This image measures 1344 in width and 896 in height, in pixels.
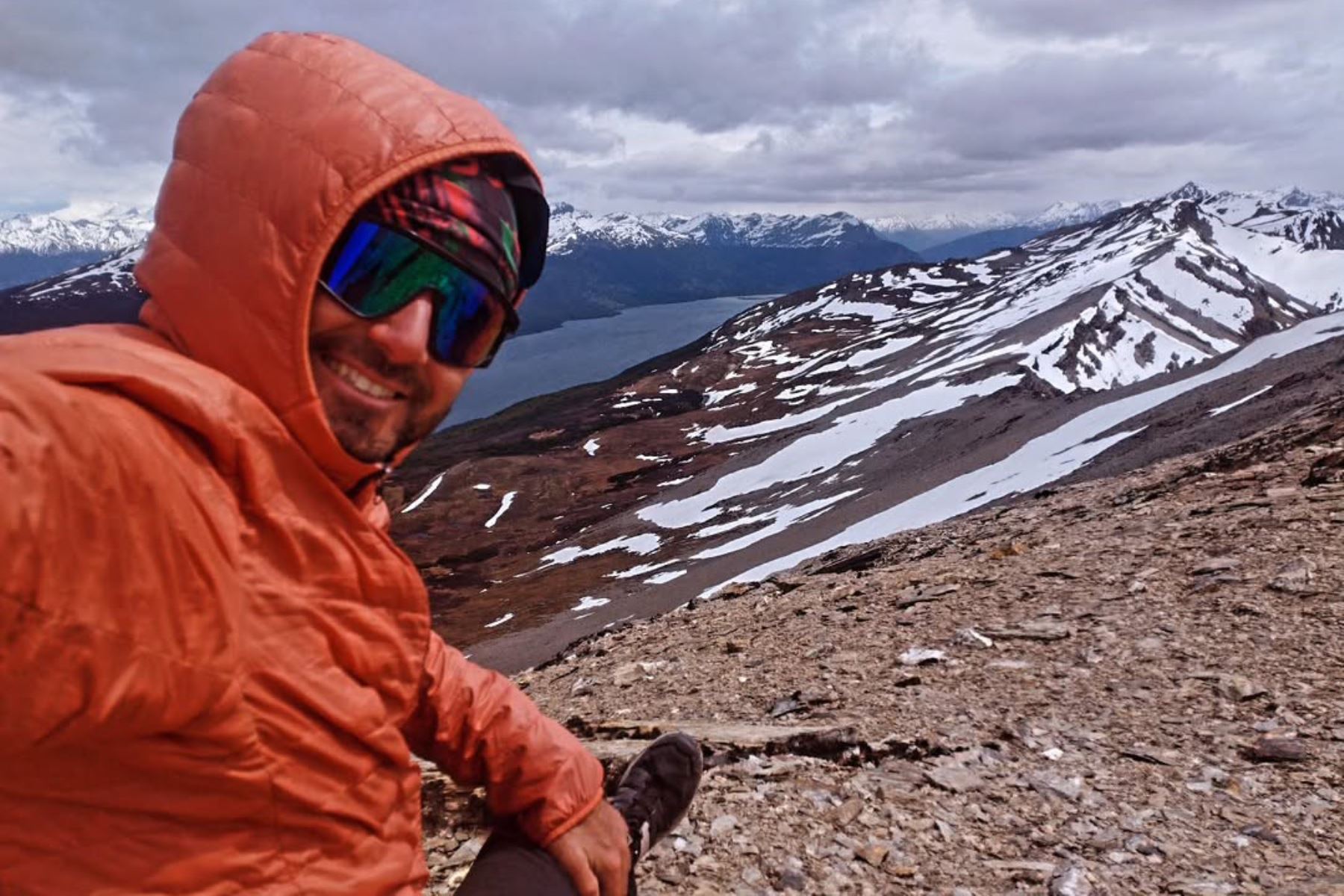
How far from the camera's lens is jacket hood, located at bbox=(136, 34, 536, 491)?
198 centimetres

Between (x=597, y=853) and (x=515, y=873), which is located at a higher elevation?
(x=515, y=873)

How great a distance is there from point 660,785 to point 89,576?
2.98 m

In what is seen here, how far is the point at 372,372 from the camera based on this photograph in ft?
7.07

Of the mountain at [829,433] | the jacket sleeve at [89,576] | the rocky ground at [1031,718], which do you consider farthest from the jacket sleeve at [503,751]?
the mountain at [829,433]

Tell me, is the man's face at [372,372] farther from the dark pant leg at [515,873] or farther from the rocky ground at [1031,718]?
the rocky ground at [1031,718]

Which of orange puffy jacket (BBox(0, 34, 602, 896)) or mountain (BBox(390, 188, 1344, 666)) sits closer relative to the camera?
orange puffy jacket (BBox(0, 34, 602, 896))

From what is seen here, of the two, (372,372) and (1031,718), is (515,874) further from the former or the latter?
(1031,718)

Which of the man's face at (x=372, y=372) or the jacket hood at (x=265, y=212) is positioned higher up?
the jacket hood at (x=265, y=212)

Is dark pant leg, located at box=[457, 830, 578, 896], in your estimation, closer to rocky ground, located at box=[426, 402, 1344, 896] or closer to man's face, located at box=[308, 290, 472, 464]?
rocky ground, located at box=[426, 402, 1344, 896]

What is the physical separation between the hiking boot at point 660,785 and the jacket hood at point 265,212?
7.86 feet

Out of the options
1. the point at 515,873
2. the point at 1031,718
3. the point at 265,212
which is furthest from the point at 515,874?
the point at 1031,718

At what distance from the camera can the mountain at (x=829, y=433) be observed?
38.0m

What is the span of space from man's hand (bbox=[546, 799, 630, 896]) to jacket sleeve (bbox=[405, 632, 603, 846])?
0.04m

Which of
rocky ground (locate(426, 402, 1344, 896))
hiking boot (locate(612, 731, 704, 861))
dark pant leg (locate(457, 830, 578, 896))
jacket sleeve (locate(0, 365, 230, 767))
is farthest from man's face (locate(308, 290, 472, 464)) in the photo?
rocky ground (locate(426, 402, 1344, 896))
